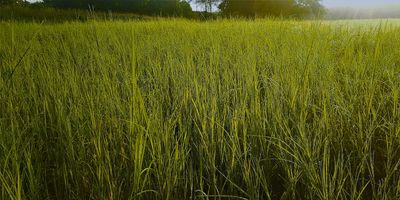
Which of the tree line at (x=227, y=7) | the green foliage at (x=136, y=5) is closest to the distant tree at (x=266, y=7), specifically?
the tree line at (x=227, y=7)

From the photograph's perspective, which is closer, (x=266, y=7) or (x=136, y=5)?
(x=266, y=7)

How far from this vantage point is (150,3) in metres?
19.6

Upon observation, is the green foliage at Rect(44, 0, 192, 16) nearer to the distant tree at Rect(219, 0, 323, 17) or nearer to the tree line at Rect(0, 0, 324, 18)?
the tree line at Rect(0, 0, 324, 18)

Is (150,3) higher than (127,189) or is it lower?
higher

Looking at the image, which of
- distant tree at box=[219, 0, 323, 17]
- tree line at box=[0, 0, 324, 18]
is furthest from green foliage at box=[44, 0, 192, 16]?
distant tree at box=[219, 0, 323, 17]

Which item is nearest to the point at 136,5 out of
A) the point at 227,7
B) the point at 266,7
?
the point at 227,7

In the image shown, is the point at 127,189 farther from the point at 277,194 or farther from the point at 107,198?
the point at 277,194

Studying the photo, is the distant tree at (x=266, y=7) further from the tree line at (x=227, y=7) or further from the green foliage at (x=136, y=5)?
the green foliage at (x=136, y=5)

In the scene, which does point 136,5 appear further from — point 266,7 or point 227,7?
point 266,7

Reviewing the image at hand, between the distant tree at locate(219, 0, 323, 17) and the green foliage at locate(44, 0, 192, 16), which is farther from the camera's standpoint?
the green foliage at locate(44, 0, 192, 16)

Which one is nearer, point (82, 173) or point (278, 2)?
point (82, 173)

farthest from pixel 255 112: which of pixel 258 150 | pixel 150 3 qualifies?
pixel 150 3

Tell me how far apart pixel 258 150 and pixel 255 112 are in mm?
139

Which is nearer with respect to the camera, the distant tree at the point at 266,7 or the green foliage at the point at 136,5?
the distant tree at the point at 266,7
